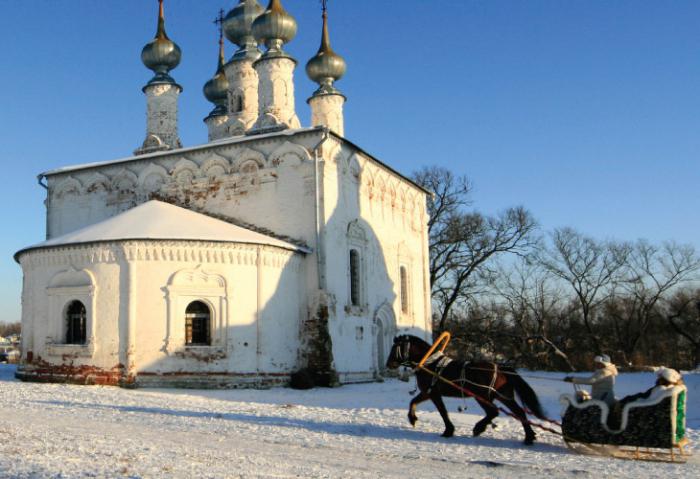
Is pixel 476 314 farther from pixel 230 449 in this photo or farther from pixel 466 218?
pixel 230 449

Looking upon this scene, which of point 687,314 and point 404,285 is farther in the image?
point 687,314

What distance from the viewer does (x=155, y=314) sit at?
1535 centimetres

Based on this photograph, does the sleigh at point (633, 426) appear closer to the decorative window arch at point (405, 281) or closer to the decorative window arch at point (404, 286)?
the decorative window arch at point (405, 281)

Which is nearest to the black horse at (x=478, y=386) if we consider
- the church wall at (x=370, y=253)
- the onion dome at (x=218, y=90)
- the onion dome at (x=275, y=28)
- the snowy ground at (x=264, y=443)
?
the snowy ground at (x=264, y=443)

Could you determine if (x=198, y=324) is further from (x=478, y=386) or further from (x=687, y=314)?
(x=687, y=314)

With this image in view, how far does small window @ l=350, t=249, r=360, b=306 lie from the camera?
748 inches

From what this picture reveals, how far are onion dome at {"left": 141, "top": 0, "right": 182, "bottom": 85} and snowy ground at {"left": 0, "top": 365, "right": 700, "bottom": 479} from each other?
1268 centimetres

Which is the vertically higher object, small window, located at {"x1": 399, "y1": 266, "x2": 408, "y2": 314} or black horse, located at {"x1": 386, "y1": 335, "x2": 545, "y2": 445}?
small window, located at {"x1": 399, "y1": 266, "x2": 408, "y2": 314}

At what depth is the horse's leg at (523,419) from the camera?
25.3 feet

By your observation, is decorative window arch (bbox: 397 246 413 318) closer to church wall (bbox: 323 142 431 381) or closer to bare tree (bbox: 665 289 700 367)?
church wall (bbox: 323 142 431 381)

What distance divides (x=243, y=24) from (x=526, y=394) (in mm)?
19087

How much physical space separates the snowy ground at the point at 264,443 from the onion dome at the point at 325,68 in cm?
1249

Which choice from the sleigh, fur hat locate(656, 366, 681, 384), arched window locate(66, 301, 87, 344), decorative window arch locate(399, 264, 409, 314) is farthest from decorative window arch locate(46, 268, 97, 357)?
fur hat locate(656, 366, 681, 384)

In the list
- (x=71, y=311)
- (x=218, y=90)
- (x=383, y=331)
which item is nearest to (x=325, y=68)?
(x=218, y=90)
